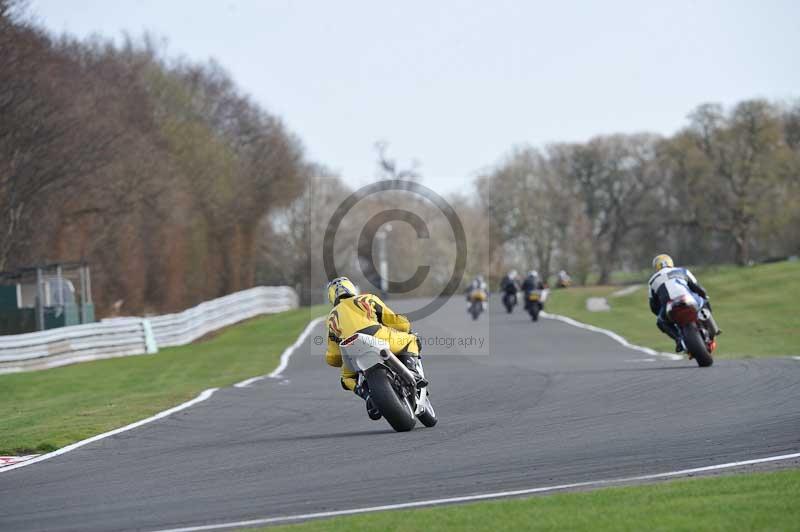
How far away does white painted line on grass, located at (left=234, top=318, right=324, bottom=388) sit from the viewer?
816 inches

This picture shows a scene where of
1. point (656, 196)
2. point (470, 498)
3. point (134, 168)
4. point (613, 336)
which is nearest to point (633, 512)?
point (470, 498)

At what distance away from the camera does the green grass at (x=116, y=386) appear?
1405cm

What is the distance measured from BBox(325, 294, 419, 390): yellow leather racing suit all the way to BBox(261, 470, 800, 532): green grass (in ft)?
14.0

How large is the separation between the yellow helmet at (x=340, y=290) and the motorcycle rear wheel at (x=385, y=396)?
0.93 meters

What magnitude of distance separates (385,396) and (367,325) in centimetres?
75

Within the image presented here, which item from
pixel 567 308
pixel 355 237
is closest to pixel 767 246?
pixel 355 237

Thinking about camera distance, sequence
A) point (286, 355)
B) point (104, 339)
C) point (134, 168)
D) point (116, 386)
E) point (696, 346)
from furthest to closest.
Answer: point (134, 168) < point (104, 339) < point (286, 355) < point (116, 386) < point (696, 346)

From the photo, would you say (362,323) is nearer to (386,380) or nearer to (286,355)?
(386,380)

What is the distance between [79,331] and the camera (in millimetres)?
30906

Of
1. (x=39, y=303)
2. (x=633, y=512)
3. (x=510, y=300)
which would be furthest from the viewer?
(x=510, y=300)

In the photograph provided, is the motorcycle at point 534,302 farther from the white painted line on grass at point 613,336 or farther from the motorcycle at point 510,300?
the motorcycle at point 510,300

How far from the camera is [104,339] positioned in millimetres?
31812

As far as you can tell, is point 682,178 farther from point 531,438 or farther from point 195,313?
point 531,438

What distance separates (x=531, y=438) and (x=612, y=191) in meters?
88.1
